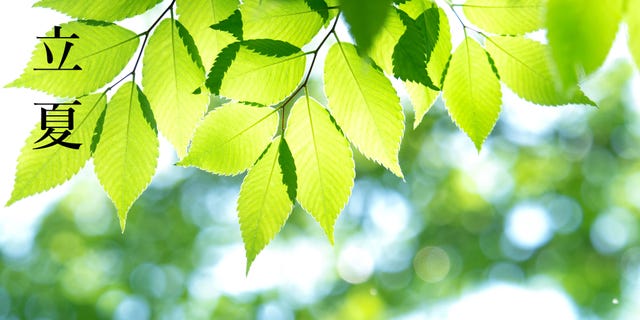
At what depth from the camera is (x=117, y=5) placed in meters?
0.81

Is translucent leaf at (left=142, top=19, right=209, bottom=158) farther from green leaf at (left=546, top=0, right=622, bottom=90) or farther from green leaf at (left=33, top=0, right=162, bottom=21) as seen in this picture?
green leaf at (left=546, top=0, right=622, bottom=90)

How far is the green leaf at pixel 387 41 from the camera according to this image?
2.49 ft

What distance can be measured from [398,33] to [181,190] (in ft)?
29.9

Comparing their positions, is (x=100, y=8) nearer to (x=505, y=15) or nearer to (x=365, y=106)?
(x=365, y=106)

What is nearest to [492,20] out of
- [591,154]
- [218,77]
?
[218,77]

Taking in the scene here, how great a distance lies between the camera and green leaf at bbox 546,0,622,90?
0.33 metres

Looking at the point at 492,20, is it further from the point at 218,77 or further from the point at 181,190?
the point at 181,190

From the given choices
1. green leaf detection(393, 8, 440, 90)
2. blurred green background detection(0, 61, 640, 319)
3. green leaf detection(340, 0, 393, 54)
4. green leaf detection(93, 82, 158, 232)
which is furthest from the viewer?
blurred green background detection(0, 61, 640, 319)

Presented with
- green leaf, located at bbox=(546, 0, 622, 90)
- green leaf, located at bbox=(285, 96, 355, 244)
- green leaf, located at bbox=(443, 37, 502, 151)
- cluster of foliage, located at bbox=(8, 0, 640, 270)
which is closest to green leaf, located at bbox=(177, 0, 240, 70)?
cluster of foliage, located at bbox=(8, 0, 640, 270)

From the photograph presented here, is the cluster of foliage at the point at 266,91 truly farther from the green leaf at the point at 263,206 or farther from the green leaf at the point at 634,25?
the green leaf at the point at 634,25

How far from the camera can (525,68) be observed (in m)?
0.83

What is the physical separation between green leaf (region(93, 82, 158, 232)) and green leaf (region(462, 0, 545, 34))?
43 cm

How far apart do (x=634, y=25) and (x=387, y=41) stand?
425 mm

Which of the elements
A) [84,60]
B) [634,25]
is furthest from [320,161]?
[634,25]
